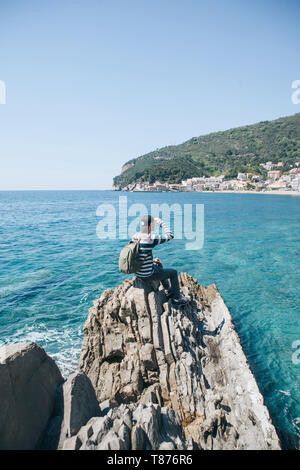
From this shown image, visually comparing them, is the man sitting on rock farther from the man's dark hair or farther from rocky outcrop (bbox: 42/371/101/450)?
rocky outcrop (bbox: 42/371/101/450)

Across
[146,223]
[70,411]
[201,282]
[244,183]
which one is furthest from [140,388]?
[244,183]

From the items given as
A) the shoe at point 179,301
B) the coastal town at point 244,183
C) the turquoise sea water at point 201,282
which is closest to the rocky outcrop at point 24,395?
the shoe at point 179,301

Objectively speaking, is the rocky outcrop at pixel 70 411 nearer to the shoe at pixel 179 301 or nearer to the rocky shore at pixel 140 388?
the rocky shore at pixel 140 388

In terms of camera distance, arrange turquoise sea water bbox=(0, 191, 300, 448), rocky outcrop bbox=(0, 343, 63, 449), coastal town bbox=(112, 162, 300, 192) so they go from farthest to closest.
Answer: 1. coastal town bbox=(112, 162, 300, 192)
2. turquoise sea water bbox=(0, 191, 300, 448)
3. rocky outcrop bbox=(0, 343, 63, 449)

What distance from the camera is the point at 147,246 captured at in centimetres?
613

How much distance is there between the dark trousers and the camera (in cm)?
679

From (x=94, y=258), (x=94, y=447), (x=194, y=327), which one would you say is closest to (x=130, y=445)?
(x=94, y=447)

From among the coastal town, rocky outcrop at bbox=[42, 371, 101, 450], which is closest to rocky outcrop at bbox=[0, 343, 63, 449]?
rocky outcrop at bbox=[42, 371, 101, 450]

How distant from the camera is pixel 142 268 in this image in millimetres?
6414

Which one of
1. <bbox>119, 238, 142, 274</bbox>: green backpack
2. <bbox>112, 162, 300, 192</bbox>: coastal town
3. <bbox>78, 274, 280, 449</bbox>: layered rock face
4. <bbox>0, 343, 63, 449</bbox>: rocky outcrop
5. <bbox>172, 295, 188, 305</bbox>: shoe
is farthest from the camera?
<bbox>112, 162, 300, 192</bbox>: coastal town

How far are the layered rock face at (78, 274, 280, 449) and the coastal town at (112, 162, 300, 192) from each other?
455 feet

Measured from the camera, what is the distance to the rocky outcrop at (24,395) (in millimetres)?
3170

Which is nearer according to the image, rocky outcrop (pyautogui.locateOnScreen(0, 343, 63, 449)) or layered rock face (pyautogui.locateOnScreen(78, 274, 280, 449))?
rocky outcrop (pyautogui.locateOnScreen(0, 343, 63, 449))

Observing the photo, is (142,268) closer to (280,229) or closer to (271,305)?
(271,305)
